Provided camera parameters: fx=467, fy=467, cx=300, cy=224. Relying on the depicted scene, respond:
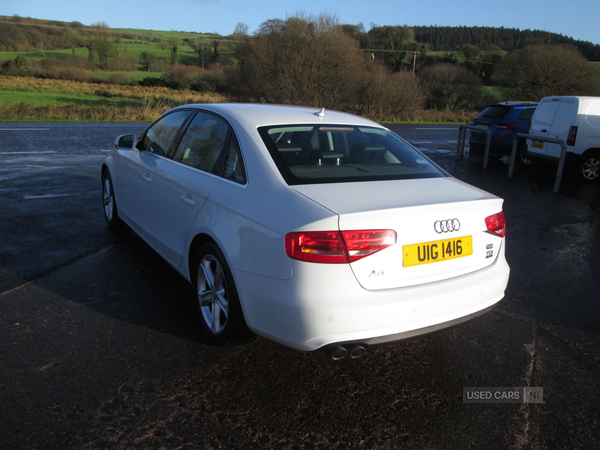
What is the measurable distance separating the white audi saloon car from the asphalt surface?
0.37m

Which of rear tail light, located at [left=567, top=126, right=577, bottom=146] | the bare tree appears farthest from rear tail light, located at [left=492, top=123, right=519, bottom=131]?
the bare tree

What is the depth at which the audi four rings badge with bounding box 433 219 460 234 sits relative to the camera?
8.68ft

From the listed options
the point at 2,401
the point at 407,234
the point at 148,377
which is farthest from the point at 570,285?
the point at 2,401

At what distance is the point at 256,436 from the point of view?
2.36 m

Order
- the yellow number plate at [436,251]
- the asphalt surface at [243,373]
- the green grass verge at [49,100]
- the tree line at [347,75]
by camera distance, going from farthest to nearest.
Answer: the green grass verge at [49,100] < the tree line at [347,75] < the yellow number plate at [436,251] < the asphalt surface at [243,373]

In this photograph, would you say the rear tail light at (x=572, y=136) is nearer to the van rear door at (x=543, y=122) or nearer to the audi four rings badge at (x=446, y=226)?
the van rear door at (x=543, y=122)

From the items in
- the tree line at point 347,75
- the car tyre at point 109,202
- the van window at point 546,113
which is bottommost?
the car tyre at point 109,202

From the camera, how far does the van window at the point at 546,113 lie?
34.5 ft

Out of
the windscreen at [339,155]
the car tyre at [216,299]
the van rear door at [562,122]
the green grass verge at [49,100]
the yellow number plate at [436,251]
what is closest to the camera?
the yellow number plate at [436,251]

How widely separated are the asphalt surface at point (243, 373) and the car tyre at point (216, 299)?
0.14 metres

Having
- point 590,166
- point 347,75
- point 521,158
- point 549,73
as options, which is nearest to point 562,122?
point 590,166

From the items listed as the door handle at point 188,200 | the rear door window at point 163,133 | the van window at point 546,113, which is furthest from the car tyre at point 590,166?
the door handle at point 188,200

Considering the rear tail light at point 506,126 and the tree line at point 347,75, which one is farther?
the tree line at point 347,75

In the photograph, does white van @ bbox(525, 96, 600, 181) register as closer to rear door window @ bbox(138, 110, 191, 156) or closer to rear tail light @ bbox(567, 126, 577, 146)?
rear tail light @ bbox(567, 126, 577, 146)
